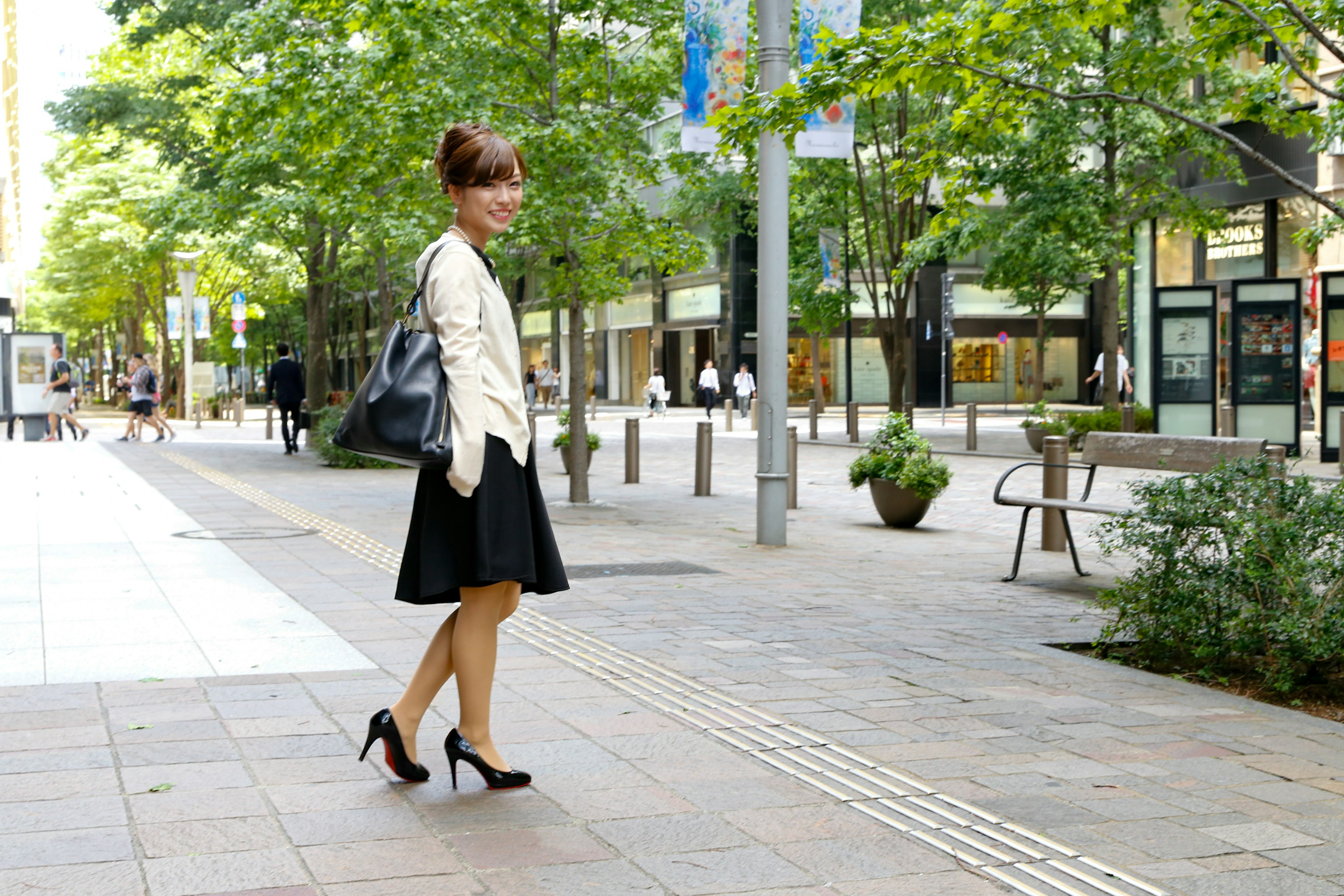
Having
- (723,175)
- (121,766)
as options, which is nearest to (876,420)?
(723,175)

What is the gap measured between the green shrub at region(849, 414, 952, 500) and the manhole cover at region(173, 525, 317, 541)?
4.90 meters

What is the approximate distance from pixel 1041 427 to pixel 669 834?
2058 cm

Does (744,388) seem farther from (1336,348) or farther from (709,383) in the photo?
(1336,348)

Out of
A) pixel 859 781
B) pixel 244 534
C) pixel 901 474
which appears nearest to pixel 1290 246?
pixel 901 474

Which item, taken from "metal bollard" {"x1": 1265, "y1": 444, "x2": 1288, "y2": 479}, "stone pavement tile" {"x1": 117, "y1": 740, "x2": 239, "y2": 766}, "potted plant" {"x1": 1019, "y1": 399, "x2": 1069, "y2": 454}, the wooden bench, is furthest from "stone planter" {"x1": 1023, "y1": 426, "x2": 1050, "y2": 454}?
"stone pavement tile" {"x1": 117, "y1": 740, "x2": 239, "y2": 766}

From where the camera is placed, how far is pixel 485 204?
160 inches

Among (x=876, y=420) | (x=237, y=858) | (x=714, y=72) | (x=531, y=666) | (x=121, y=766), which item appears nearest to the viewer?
(x=237, y=858)

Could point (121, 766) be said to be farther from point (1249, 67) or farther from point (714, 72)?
point (1249, 67)

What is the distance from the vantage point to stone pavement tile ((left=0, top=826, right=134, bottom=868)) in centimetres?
360

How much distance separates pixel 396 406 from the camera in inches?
150

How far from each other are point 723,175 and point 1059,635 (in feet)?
76.3

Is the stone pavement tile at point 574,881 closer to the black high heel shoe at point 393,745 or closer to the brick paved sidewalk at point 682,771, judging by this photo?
the brick paved sidewalk at point 682,771

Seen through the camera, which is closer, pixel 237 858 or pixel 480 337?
pixel 237 858

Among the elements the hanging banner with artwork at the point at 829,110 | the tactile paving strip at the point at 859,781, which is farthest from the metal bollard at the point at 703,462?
the tactile paving strip at the point at 859,781
